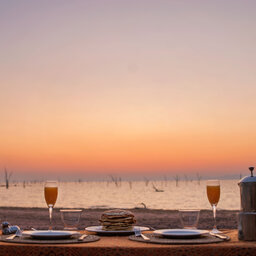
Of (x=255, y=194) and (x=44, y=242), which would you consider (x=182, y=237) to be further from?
(x=44, y=242)

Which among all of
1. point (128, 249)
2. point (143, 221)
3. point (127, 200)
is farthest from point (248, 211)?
point (127, 200)

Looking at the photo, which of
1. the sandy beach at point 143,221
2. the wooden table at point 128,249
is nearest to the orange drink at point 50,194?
the wooden table at point 128,249

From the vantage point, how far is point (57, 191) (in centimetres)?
274

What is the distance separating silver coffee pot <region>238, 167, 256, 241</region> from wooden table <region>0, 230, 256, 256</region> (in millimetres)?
106

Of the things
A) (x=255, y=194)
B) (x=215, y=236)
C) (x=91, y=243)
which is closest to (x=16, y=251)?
(x=91, y=243)

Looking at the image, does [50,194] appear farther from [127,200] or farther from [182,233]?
[127,200]

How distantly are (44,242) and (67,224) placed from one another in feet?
1.27

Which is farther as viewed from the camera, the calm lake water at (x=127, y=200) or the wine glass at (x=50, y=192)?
the calm lake water at (x=127, y=200)

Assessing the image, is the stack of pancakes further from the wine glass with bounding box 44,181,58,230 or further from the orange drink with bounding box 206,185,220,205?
the orange drink with bounding box 206,185,220,205

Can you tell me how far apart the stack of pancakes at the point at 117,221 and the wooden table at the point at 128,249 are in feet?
1.35

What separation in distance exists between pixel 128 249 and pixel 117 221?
0.54 metres

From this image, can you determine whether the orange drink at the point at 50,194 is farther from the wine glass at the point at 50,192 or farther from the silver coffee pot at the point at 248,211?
the silver coffee pot at the point at 248,211

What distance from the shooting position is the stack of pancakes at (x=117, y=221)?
2611mm

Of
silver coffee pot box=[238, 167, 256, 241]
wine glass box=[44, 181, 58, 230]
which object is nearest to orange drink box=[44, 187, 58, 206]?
wine glass box=[44, 181, 58, 230]
